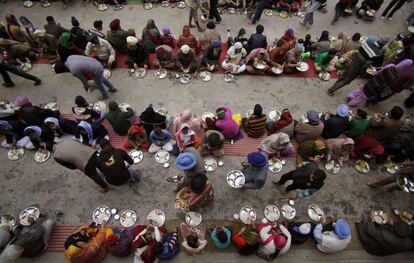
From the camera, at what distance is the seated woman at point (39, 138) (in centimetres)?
677

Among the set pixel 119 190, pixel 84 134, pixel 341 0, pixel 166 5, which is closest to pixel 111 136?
pixel 84 134

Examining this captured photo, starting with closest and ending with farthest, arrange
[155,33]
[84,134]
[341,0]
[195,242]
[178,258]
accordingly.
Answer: [195,242] < [178,258] < [84,134] < [155,33] < [341,0]

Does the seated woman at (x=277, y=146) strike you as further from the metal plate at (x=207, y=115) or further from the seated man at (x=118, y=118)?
the seated man at (x=118, y=118)

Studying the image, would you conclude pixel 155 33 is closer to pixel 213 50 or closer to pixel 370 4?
pixel 213 50

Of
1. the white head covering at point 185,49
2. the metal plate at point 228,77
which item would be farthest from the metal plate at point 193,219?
the white head covering at point 185,49

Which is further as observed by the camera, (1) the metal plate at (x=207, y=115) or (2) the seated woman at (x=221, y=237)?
(1) the metal plate at (x=207, y=115)

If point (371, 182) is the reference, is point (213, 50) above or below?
above

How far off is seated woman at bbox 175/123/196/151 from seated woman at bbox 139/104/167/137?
1.76ft

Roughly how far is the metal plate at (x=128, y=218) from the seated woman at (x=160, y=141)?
5.48ft

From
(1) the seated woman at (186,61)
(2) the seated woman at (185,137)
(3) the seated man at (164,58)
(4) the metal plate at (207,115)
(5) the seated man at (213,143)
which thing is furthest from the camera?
(1) the seated woman at (186,61)

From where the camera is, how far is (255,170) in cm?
607

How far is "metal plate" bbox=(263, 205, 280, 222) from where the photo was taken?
6556 mm

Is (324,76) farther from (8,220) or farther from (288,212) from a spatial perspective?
(8,220)

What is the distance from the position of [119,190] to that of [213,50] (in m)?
5.27
